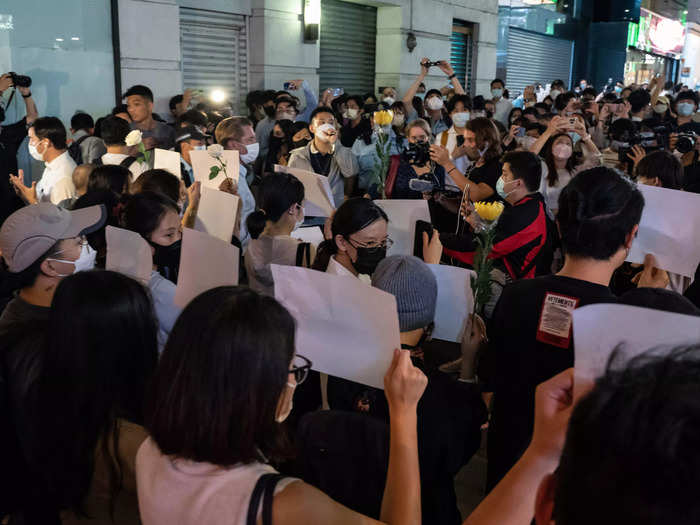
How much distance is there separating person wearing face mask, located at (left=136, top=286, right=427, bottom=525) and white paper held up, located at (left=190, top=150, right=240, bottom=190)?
9.91 ft

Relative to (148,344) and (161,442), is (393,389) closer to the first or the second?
(161,442)

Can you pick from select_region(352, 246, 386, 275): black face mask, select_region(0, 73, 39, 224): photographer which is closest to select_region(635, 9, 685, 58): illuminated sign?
select_region(0, 73, 39, 224): photographer

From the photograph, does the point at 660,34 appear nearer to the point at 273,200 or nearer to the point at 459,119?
the point at 459,119

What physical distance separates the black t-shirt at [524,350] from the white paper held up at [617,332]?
2.73 ft

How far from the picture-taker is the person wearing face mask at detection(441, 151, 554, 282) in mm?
3416

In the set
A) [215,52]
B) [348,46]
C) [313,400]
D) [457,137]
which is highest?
[348,46]

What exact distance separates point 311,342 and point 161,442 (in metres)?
0.68

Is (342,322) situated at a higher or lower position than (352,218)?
lower

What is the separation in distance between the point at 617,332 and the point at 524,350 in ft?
3.26

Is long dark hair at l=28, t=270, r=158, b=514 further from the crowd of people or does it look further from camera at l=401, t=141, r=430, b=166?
camera at l=401, t=141, r=430, b=166

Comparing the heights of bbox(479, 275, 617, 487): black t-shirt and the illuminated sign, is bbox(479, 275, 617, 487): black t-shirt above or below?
below

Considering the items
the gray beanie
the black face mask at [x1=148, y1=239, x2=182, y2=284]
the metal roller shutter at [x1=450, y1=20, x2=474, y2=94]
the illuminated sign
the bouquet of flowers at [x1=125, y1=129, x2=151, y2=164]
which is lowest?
the black face mask at [x1=148, y1=239, x2=182, y2=284]

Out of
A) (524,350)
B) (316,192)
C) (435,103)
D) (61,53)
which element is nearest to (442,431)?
(524,350)

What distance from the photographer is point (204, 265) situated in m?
2.42
